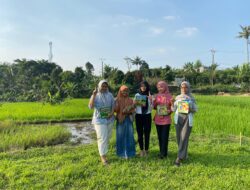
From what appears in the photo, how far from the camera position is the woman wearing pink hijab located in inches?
206

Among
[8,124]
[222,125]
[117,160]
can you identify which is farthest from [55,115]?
[117,160]

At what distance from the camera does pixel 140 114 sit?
529 centimetres

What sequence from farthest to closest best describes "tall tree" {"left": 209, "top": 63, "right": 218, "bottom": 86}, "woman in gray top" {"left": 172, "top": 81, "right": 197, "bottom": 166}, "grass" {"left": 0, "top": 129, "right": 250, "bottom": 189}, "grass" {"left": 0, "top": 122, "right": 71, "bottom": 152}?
"tall tree" {"left": 209, "top": 63, "right": 218, "bottom": 86} < "grass" {"left": 0, "top": 122, "right": 71, "bottom": 152} < "woman in gray top" {"left": 172, "top": 81, "right": 197, "bottom": 166} < "grass" {"left": 0, "top": 129, "right": 250, "bottom": 189}

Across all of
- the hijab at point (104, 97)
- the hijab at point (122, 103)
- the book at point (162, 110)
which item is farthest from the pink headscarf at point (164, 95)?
the hijab at point (104, 97)

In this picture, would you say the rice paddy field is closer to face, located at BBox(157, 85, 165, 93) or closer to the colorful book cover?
the colorful book cover

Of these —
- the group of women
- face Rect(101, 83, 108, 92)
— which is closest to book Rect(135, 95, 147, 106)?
the group of women

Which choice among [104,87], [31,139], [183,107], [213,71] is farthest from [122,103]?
[213,71]

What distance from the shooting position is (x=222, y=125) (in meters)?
9.34

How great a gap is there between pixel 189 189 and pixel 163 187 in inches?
14.5

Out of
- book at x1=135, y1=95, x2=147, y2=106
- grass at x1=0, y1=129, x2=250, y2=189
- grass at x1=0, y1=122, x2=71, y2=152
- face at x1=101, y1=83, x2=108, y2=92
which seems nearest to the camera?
grass at x1=0, y1=129, x2=250, y2=189

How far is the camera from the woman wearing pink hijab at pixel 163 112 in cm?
523

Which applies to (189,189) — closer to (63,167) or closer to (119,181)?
(119,181)

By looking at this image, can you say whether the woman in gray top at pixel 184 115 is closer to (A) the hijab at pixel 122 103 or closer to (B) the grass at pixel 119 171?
(B) the grass at pixel 119 171

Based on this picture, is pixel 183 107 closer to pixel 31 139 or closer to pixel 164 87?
pixel 164 87
